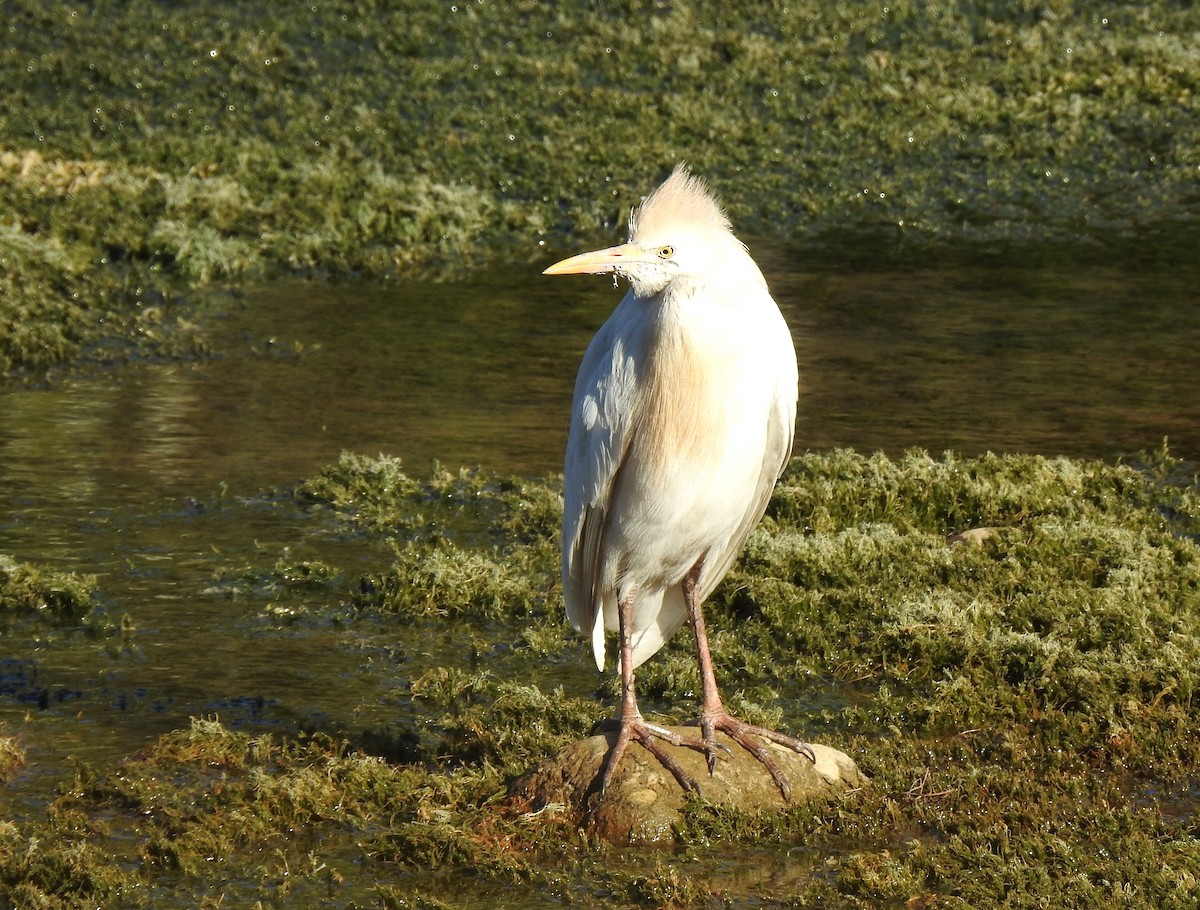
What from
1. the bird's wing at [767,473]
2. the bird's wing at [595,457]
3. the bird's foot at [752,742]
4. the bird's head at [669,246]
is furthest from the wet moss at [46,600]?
the bird's head at [669,246]

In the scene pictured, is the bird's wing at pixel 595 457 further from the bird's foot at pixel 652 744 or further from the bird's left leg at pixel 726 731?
the bird's foot at pixel 652 744

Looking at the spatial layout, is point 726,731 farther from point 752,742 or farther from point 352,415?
point 352,415

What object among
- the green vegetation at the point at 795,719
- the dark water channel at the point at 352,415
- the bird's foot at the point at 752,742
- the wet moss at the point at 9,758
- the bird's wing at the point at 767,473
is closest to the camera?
the green vegetation at the point at 795,719

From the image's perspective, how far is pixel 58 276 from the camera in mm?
13609

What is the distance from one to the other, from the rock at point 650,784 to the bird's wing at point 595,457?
56cm

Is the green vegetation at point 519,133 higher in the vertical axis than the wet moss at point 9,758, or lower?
higher

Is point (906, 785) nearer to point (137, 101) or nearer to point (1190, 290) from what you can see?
point (1190, 290)

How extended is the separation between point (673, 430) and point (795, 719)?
5.78 feet

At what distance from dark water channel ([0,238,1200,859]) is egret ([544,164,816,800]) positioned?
1.33 meters

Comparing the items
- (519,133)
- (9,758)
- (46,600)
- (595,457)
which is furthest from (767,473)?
(519,133)

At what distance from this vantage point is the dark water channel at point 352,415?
297 inches

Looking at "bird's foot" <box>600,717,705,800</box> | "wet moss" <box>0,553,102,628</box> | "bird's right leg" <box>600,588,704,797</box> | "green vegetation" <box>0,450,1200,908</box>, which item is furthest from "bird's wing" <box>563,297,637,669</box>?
"wet moss" <box>0,553,102,628</box>

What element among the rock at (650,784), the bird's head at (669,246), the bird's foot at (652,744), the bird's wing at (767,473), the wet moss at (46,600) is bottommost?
the wet moss at (46,600)

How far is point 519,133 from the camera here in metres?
17.8
